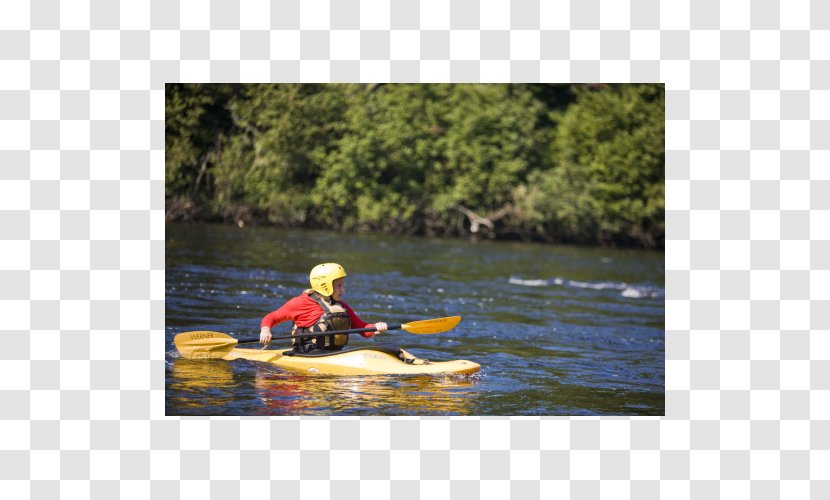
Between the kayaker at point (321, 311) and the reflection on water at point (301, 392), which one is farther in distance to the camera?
the kayaker at point (321, 311)

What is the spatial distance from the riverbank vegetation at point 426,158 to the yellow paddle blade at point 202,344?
1.17 m

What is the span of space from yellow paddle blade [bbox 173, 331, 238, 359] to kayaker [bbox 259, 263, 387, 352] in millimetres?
538

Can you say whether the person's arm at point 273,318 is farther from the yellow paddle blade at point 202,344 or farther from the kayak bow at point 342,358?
the yellow paddle blade at point 202,344

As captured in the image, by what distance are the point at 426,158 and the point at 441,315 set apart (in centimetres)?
409

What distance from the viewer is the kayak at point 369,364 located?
29.4 feet

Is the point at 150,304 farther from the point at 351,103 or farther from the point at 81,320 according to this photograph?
the point at 351,103

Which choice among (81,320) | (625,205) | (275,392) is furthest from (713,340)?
(625,205)

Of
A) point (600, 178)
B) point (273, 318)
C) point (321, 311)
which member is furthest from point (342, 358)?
point (600, 178)

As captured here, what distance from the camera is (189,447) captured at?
7.08 m

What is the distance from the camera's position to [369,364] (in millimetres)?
8961

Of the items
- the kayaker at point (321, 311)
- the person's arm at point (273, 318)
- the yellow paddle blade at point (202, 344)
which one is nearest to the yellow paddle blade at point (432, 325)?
the kayaker at point (321, 311)

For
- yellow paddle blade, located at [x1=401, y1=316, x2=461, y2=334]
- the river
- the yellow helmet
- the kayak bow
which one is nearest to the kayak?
the kayak bow

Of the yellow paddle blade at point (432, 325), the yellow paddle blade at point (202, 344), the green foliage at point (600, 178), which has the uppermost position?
the green foliage at point (600, 178)

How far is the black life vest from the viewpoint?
29.7 ft
